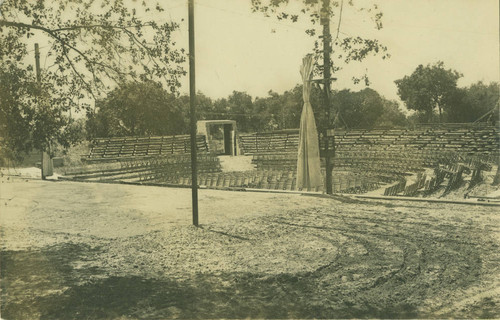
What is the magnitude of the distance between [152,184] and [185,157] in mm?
7571

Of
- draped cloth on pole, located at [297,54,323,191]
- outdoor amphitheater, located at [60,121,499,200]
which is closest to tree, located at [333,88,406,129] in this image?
outdoor amphitheater, located at [60,121,499,200]

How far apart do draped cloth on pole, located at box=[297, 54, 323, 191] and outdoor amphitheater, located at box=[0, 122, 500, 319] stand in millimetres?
533

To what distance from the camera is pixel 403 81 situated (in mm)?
50844

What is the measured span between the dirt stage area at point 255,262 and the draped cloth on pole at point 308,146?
708mm

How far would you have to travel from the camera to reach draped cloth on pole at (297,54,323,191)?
33.6ft

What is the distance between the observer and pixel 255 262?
564 centimetres

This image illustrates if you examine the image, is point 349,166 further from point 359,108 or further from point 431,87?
point 359,108

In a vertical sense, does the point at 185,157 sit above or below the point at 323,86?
below

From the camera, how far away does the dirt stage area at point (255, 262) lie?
4211mm

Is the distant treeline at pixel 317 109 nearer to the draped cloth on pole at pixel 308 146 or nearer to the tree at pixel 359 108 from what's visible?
the tree at pixel 359 108

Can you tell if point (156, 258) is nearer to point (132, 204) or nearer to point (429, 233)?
point (429, 233)

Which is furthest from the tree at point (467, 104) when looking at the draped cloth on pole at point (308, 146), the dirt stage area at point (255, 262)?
the dirt stage area at point (255, 262)

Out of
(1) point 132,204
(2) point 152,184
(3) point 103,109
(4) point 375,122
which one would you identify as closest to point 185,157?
(2) point 152,184

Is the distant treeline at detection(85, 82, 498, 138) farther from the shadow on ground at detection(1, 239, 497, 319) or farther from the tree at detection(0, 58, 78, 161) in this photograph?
the shadow on ground at detection(1, 239, 497, 319)
